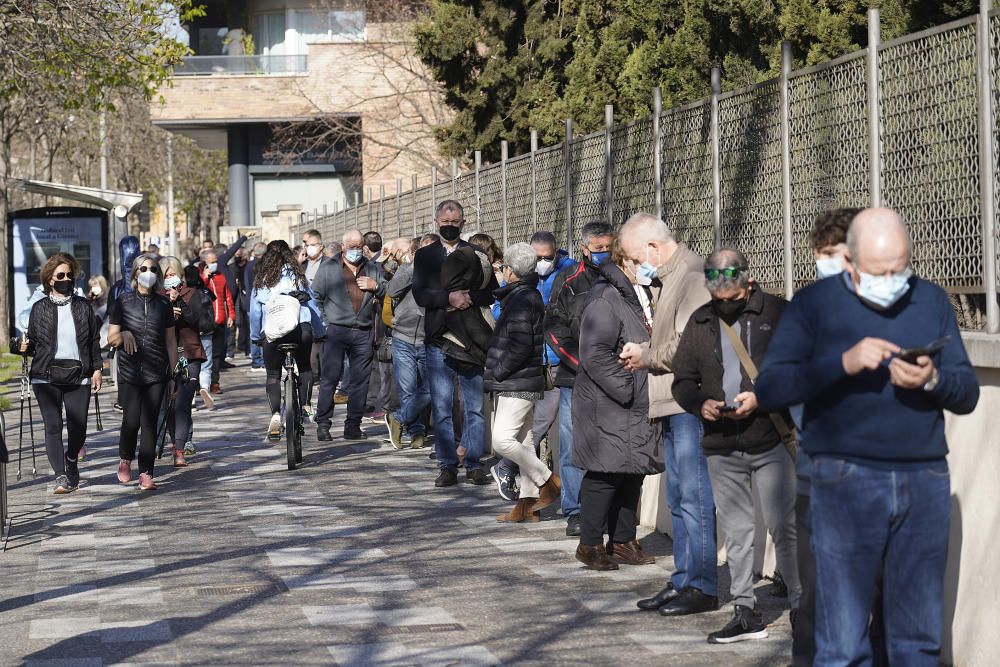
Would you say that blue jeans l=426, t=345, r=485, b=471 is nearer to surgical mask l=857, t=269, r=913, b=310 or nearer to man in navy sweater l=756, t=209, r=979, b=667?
man in navy sweater l=756, t=209, r=979, b=667

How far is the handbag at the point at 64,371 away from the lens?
42.6ft

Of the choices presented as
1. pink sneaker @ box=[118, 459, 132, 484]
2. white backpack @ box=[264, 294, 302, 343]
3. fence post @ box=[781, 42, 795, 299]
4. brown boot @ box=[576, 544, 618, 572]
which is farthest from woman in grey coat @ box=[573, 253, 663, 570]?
white backpack @ box=[264, 294, 302, 343]

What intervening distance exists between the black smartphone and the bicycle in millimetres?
9596

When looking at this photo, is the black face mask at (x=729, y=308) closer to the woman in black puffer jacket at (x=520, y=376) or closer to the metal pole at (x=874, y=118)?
the metal pole at (x=874, y=118)


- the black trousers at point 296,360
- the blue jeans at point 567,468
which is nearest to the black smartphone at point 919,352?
the blue jeans at point 567,468

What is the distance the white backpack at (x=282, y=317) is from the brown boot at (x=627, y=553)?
572cm

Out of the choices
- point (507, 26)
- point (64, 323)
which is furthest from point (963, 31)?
point (507, 26)

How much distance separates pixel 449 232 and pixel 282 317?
2.24 meters

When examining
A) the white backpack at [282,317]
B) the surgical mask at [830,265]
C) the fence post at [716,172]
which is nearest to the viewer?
the surgical mask at [830,265]

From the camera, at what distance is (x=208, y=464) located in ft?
49.3

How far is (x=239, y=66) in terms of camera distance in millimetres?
57781

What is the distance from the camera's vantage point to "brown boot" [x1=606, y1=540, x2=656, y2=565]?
965 cm

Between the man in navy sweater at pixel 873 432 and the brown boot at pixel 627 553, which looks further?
the brown boot at pixel 627 553

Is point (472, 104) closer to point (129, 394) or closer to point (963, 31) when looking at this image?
point (129, 394)
